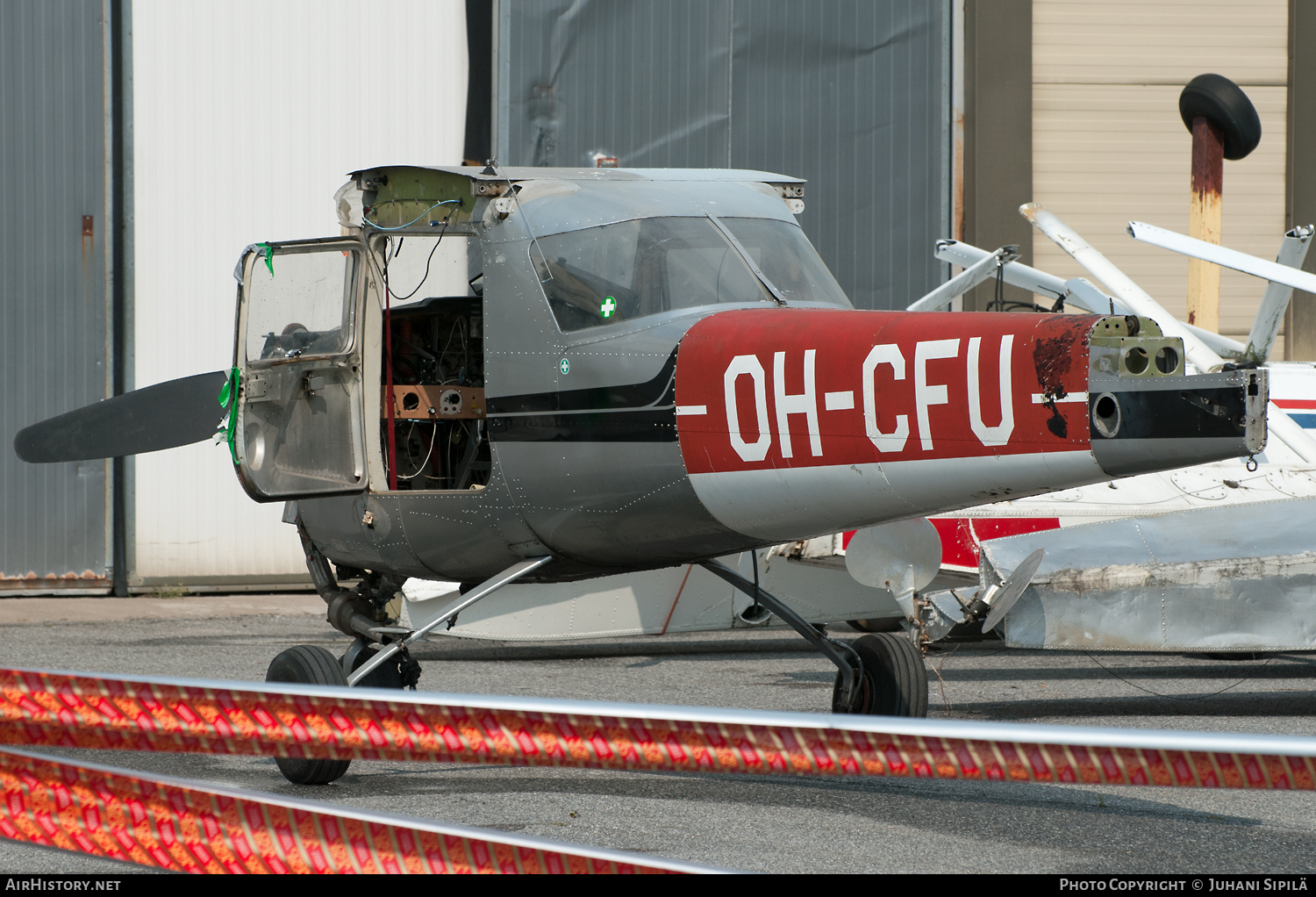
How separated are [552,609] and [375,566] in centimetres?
326

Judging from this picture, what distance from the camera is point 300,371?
6000 millimetres

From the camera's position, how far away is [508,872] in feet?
9.28

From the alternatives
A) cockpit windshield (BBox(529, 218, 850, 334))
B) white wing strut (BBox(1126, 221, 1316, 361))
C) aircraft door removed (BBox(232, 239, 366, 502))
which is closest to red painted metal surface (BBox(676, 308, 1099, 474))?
cockpit windshield (BBox(529, 218, 850, 334))

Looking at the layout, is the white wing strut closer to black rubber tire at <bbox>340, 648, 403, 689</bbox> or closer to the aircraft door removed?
the aircraft door removed

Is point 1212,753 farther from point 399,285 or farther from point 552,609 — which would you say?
point 552,609

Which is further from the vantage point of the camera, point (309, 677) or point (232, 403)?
point (232, 403)

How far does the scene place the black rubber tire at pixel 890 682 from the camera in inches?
233

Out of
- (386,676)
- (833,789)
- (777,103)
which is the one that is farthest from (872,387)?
(777,103)

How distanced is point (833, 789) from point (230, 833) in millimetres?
2980

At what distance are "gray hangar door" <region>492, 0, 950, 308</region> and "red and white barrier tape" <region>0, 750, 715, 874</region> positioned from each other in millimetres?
11458

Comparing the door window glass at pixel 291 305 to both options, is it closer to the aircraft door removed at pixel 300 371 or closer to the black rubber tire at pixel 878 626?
the aircraft door removed at pixel 300 371

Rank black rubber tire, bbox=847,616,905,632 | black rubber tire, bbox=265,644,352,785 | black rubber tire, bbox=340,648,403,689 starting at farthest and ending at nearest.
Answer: black rubber tire, bbox=847,616,905,632 → black rubber tire, bbox=340,648,403,689 → black rubber tire, bbox=265,644,352,785

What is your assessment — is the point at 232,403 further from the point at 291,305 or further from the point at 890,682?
the point at 890,682

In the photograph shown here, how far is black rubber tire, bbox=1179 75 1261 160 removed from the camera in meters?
10.4
